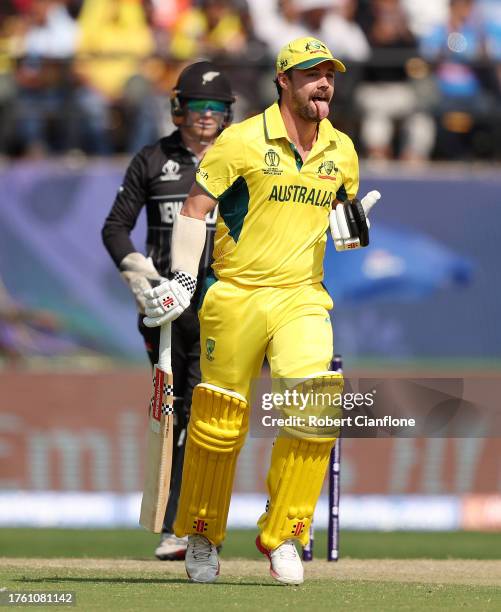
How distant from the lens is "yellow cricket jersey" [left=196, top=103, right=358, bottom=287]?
6.40m

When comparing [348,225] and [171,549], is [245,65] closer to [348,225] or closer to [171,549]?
[171,549]

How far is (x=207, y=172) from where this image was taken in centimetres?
645

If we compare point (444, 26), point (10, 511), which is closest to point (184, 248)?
point (10, 511)

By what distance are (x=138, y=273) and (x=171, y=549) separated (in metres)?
1.54

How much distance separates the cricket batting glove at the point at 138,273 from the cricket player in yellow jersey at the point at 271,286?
115cm

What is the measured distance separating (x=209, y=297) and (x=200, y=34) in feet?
28.2

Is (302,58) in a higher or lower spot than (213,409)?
higher

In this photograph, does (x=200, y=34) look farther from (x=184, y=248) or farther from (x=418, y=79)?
(x=184, y=248)

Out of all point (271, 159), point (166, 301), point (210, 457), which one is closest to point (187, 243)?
point (166, 301)

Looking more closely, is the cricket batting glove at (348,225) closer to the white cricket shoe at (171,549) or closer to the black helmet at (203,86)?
the black helmet at (203,86)

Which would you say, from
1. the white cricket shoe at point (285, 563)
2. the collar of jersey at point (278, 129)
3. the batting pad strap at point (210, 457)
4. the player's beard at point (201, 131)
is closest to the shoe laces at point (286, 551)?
the white cricket shoe at point (285, 563)

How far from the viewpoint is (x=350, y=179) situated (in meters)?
6.70

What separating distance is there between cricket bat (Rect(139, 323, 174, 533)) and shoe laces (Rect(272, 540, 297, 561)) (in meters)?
0.54

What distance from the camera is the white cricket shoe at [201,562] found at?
6664 millimetres
